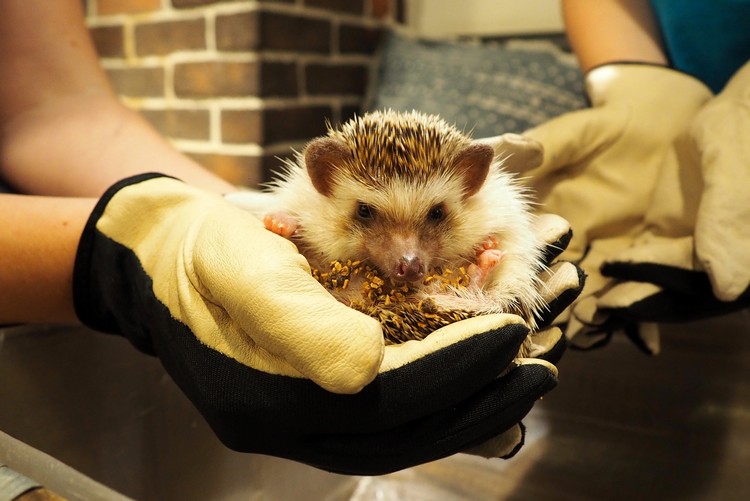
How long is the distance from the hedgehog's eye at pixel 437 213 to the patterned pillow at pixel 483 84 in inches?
44.3

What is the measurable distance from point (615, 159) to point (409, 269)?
694mm

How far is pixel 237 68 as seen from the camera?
2.06 metres

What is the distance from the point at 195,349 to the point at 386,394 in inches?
10.0

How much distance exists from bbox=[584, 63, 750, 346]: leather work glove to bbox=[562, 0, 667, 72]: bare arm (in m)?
0.30

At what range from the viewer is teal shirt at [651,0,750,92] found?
53.0 inches

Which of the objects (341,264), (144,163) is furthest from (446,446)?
(144,163)

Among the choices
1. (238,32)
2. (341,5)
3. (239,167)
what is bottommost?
(239,167)

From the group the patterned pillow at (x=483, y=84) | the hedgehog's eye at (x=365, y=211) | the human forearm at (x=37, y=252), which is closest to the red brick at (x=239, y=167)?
the patterned pillow at (x=483, y=84)

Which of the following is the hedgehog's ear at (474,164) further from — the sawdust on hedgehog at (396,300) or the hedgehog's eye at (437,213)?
the sawdust on hedgehog at (396,300)

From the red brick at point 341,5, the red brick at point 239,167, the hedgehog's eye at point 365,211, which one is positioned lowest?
the red brick at point 239,167

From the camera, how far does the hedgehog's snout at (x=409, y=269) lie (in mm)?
817

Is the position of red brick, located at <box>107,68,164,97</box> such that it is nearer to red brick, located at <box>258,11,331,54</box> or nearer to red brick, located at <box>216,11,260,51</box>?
red brick, located at <box>216,11,260,51</box>

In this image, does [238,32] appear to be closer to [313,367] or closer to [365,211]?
[365,211]

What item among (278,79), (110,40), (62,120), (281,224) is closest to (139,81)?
(110,40)
